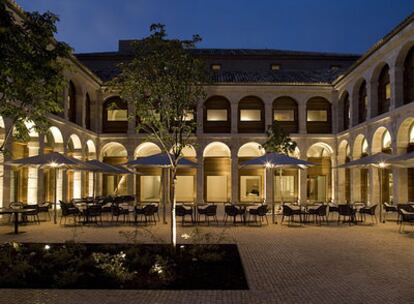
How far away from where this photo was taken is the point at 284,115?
30297 mm

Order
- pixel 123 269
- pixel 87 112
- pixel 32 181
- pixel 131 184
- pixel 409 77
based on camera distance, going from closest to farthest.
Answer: pixel 123 269 < pixel 409 77 < pixel 32 181 < pixel 87 112 < pixel 131 184

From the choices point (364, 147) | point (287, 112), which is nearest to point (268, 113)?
point (287, 112)

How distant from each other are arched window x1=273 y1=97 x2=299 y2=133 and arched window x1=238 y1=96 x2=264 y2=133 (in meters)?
1.21

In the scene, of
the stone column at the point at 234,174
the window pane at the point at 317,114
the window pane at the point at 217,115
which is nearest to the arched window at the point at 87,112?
the window pane at the point at 217,115

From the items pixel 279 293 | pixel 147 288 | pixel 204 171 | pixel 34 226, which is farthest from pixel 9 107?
pixel 204 171

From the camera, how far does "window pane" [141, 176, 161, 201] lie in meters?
31.1

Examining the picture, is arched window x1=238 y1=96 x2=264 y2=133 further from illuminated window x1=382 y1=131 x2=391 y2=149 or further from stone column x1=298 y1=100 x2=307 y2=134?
illuminated window x1=382 y1=131 x2=391 y2=149

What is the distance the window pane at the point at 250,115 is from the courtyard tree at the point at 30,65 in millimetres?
22546

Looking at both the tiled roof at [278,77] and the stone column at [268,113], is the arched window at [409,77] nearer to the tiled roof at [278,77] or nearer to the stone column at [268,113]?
the tiled roof at [278,77]

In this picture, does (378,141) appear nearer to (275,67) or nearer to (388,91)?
(388,91)

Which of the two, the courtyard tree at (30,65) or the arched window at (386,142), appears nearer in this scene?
the courtyard tree at (30,65)

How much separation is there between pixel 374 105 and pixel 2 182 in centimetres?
2057

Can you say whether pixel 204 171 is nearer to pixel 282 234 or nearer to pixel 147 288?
pixel 282 234

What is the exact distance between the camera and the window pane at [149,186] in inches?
1224
